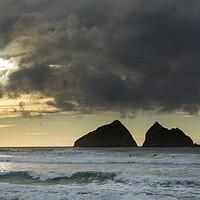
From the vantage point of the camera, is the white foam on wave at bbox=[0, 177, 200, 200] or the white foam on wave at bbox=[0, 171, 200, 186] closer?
the white foam on wave at bbox=[0, 177, 200, 200]

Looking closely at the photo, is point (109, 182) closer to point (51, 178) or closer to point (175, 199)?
point (51, 178)

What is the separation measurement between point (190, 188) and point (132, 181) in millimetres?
4275

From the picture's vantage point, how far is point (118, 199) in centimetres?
1298

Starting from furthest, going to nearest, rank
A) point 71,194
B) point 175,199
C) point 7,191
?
point 7,191
point 71,194
point 175,199

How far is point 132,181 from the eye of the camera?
1850 centimetres

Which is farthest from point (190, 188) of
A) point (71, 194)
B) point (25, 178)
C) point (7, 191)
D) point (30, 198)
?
point (25, 178)

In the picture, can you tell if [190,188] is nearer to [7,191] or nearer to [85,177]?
[85,177]

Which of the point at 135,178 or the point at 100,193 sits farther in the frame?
the point at 135,178

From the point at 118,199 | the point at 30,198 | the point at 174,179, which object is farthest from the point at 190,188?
the point at 30,198

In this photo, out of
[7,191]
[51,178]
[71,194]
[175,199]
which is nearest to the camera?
[175,199]

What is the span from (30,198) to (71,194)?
7.57 feet

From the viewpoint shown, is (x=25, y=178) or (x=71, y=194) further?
(x=25, y=178)

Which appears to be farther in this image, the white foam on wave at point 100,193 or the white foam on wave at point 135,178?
the white foam on wave at point 135,178

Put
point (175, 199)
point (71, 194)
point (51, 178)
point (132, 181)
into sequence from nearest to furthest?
point (175, 199) < point (71, 194) < point (132, 181) < point (51, 178)
